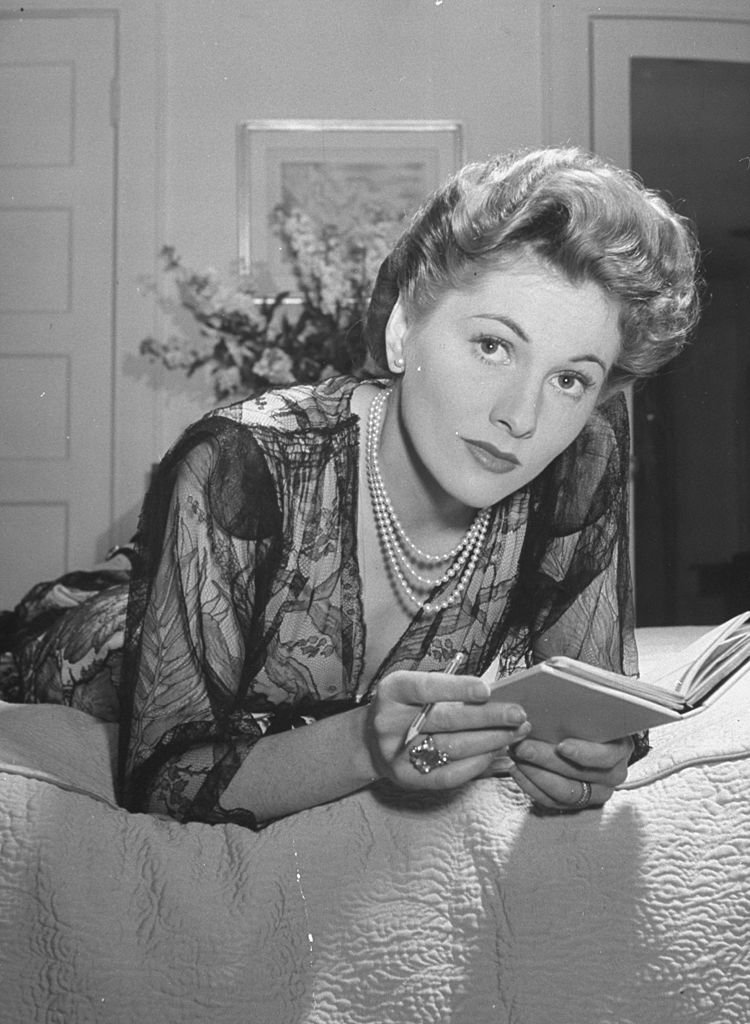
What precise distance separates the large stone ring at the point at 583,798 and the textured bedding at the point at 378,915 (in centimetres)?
1

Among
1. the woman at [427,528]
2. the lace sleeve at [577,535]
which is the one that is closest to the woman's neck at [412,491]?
the woman at [427,528]

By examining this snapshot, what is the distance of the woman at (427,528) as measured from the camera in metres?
0.87

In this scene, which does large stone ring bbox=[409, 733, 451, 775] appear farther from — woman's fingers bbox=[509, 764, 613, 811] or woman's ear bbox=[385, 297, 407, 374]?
woman's ear bbox=[385, 297, 407, 374]

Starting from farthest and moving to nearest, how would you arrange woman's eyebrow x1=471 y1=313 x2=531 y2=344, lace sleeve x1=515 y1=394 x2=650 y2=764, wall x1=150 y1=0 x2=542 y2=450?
wall x1=150 y1=0 x2=542 y2=450 → lace sleeve x1=515 y1=394 x2=650 y2=764 → woman's eyebrow x1=471 y1=313 x2=531 y2=344

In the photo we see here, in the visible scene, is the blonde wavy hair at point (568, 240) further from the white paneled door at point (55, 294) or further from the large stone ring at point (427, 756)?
the white paneled door at point (55, 294)

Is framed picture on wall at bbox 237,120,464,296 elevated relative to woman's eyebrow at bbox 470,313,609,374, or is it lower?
elevated

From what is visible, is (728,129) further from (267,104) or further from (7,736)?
(7,736)

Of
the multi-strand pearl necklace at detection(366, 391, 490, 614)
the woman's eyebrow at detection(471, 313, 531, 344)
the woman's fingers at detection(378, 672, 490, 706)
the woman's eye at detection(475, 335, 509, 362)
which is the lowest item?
the woman's fingers at detection(378, 672, 490, 706)

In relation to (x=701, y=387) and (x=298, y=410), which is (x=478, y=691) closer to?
(x=298, y=410)

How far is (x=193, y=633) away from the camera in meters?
0.95

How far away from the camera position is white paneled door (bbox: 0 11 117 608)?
1.53 meters

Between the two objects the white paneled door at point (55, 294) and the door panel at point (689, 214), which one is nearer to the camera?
the door panel at point (689, 214)

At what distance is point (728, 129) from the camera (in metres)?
1.55

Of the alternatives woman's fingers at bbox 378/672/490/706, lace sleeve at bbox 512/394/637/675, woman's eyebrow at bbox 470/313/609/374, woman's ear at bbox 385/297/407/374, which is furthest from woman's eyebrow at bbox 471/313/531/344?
woman's fingers at bbox 378/672/490/706
